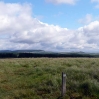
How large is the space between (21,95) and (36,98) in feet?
2.95

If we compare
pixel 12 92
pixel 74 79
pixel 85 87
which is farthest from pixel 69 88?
pixel 12 92

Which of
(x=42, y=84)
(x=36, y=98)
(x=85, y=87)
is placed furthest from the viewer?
(x=42, y=84)

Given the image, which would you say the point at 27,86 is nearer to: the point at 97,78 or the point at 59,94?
the point at 59,94

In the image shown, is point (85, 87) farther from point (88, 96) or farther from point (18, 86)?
point (18, 86)

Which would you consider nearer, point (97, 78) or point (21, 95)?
point (21, 95)

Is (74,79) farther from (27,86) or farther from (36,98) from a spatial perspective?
(36,98)

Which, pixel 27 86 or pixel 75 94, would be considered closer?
pixel 75 94

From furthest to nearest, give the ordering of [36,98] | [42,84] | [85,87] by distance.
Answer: [42,84], [85,87], [36,98]

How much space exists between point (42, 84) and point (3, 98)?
3051 millimetres

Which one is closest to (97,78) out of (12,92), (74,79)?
(74,79)

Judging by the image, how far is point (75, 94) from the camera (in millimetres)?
11820

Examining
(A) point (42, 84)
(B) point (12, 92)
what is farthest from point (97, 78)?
(B) point (12, 92)

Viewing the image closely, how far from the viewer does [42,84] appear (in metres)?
13.9

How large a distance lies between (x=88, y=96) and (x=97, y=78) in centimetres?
312
